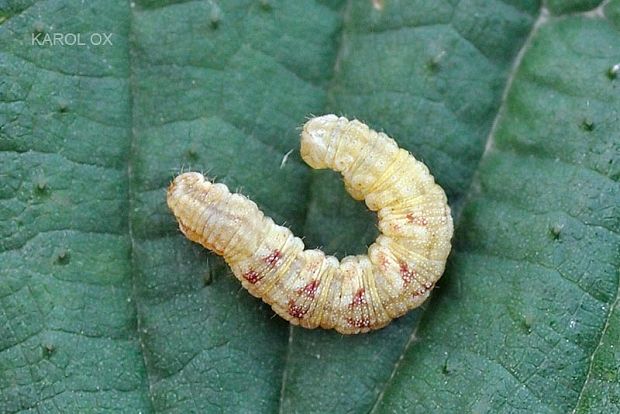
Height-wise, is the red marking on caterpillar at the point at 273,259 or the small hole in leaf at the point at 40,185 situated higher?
the small hole in leaf at the point at 40,185

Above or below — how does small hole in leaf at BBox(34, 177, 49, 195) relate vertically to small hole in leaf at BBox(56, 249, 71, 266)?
above

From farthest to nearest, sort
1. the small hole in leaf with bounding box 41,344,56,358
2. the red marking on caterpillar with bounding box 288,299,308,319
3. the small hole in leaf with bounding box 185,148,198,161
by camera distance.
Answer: the small hole in leaf with bounding box 185,148,198,161, the red marking on caterpillar with bounding box 288,299,308,319, the small hole in leaf with bounding box 41,344,56,358

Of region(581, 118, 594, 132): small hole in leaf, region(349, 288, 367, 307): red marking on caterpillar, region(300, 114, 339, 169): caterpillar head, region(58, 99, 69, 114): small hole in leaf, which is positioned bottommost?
region(349, 288, 367, 307): red marking on caterpillar

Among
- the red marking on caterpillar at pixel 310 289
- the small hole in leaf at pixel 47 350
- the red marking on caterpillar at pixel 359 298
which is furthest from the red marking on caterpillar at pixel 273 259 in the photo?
the small hole in leaf at pixel 47 350

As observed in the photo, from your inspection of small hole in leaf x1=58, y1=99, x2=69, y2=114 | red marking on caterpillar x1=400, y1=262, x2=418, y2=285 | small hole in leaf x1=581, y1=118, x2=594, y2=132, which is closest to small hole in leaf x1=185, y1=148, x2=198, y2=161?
small hole in leaf x1=58, y1=99, x2=69, y2=114

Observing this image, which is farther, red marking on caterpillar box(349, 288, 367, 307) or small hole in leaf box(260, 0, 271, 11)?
small hole in leaf box(260, 0, 271, 11)

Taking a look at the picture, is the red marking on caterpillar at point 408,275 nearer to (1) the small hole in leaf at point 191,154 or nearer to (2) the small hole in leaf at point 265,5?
(1) the small hole in leaf at point 191,154

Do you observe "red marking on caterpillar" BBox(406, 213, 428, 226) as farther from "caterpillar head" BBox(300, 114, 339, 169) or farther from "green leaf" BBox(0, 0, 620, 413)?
Result: "caterpillar head" BBox(300, 114, 339, 169)
